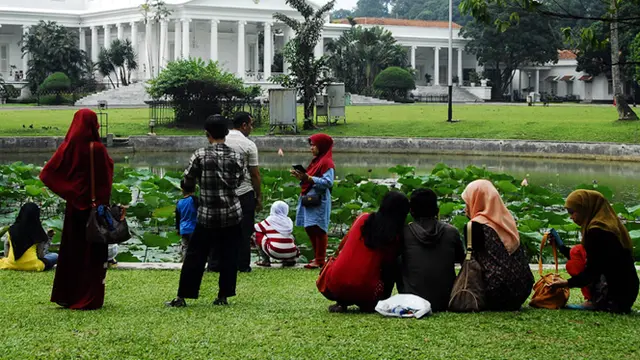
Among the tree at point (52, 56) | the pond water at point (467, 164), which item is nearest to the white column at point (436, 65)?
the tree at point (52, 56)

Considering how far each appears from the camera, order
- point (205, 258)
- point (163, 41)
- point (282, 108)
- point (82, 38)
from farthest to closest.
A: point (82, 38), point (163, 41), point (282, 108), point (205, 258)

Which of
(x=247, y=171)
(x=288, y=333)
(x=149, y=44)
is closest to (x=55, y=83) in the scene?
(x=149, y=44)

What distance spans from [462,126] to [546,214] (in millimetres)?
21902

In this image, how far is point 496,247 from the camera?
24.0ft

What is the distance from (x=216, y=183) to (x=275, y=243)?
2505 millimetres

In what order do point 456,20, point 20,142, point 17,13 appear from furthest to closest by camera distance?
point 456,20 < point 17,13 < point 20,142

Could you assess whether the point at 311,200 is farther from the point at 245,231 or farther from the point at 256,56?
the point at 256,56

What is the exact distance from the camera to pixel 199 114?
1393 inches

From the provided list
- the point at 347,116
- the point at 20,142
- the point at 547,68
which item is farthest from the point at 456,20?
the point at 20,142

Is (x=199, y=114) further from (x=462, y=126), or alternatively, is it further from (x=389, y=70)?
(x=389, y=70)

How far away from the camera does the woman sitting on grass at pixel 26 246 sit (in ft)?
31.0

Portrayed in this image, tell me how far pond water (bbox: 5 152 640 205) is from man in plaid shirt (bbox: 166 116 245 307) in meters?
12.7

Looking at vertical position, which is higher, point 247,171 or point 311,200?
point 247,171

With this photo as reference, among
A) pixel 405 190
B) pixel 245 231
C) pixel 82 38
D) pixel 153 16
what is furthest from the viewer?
pixel 82 38
